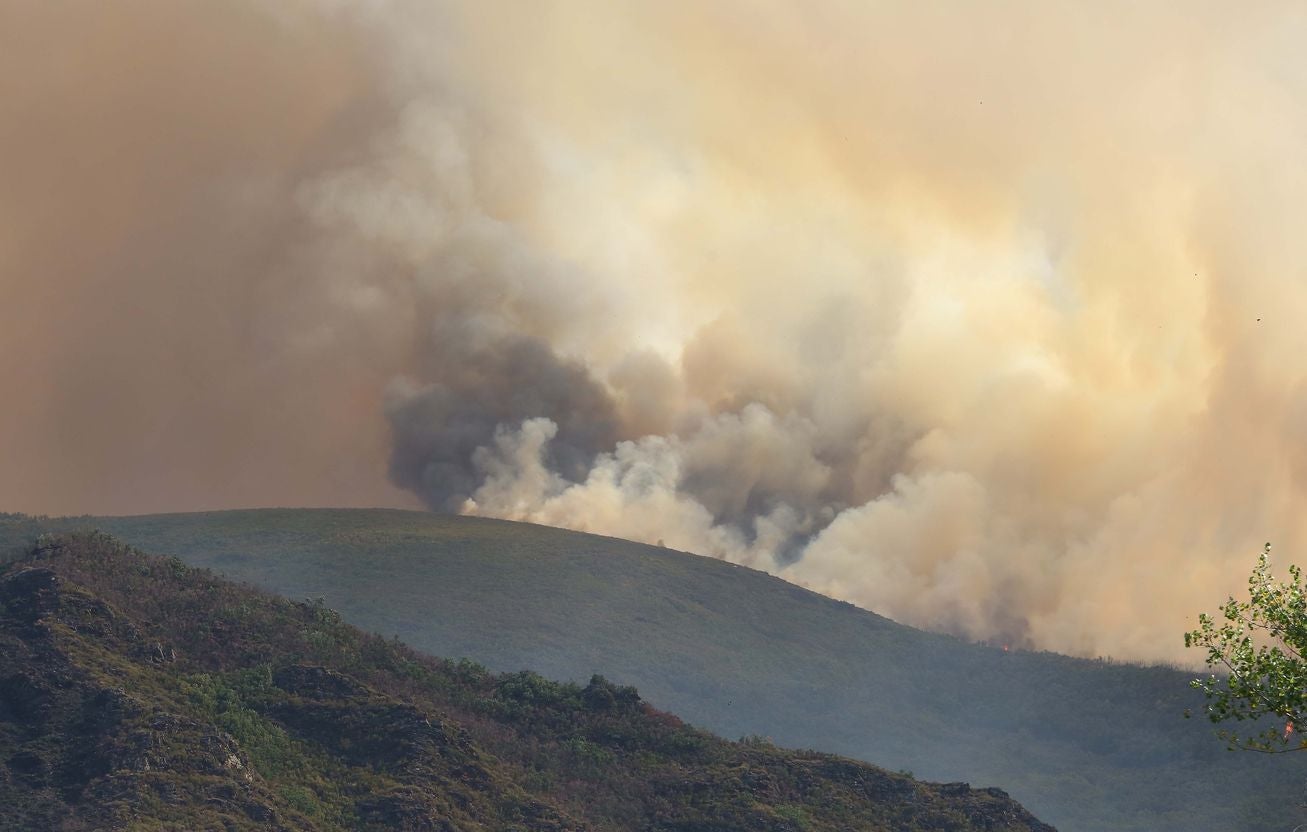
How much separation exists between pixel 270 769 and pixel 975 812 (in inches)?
2349

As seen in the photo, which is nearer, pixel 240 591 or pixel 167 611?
pixel 167 611

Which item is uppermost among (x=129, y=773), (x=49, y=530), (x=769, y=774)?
(x=49, y=530)

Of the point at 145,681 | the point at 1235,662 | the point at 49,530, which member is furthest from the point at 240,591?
the point at 1235,662

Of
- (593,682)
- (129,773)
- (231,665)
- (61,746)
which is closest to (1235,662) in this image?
(129,773)

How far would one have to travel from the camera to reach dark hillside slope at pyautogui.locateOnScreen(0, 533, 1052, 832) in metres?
99.2

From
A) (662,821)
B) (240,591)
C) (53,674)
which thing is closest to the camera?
(53,674)

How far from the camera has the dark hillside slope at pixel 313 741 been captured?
99250 mm

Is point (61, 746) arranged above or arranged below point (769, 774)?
below

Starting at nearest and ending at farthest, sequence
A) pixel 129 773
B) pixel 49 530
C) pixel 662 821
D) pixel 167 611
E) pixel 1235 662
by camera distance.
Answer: pixel 1235 662 → pixel 129 773 → pixel 662 821 → pixel 167 611 → pixel 49 530

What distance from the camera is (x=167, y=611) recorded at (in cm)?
13025

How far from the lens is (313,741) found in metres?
115

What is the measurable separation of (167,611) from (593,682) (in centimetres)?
3994

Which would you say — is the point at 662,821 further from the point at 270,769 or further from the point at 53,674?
the point at 53,674

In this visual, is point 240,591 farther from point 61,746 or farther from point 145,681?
point 61,746
